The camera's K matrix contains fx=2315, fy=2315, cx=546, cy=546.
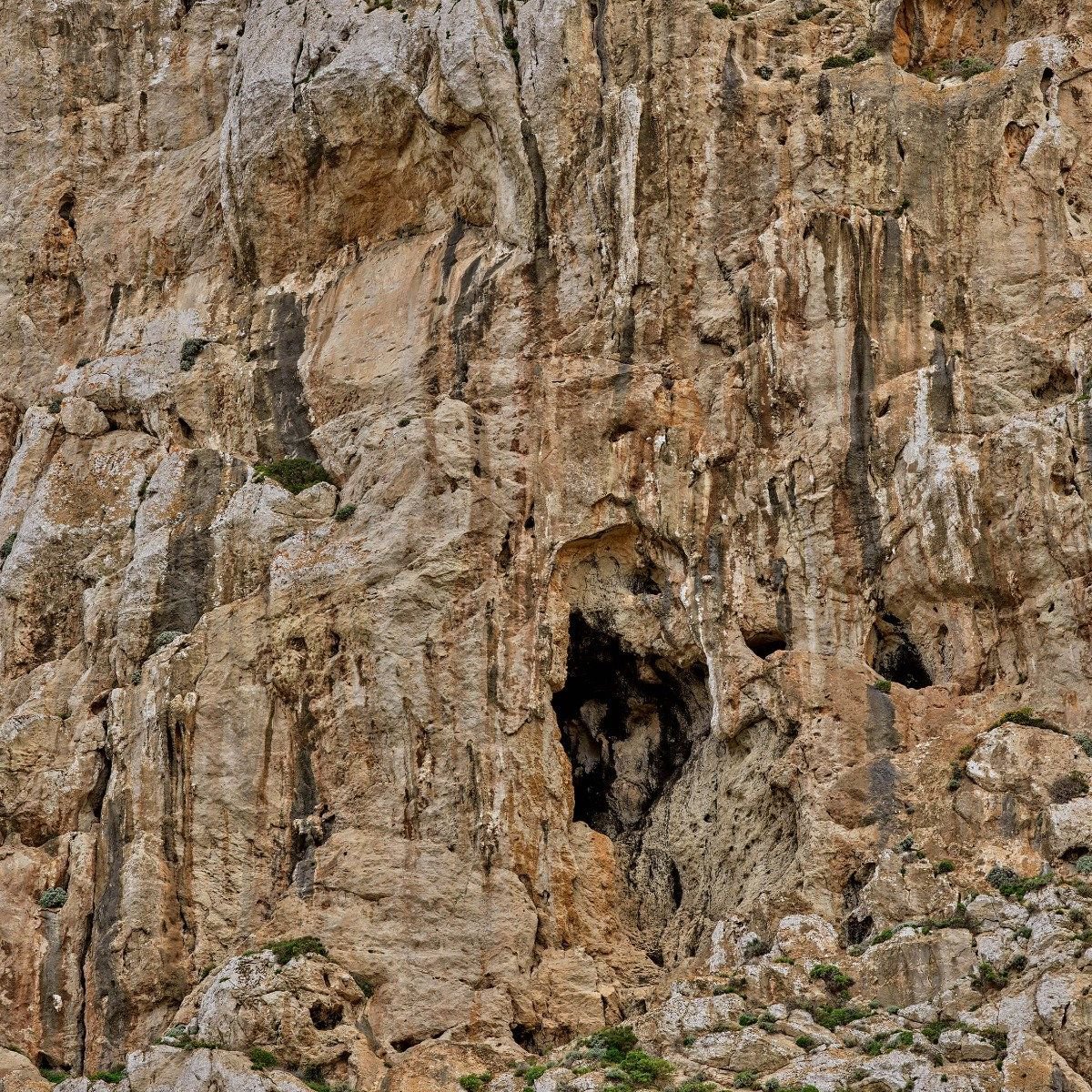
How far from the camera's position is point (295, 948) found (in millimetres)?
48156

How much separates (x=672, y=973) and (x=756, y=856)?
3279 mm

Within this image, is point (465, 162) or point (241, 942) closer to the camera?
point (241, 942)

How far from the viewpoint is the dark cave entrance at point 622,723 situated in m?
52.8

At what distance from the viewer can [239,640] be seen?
52.6m

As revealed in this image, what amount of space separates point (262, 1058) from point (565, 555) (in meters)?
13.6

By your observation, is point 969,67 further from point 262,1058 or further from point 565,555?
point 262,1058

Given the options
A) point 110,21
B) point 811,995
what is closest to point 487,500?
point 811,995

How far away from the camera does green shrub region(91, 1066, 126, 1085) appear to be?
4656 cm

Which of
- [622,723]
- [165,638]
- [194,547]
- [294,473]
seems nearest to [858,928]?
[622,723]

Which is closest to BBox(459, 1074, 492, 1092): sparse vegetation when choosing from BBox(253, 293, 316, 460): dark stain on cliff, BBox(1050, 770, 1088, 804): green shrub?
BBox(1050, 770, 1088, 804): green shrub

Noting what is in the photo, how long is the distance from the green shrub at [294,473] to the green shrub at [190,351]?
15.1 ft

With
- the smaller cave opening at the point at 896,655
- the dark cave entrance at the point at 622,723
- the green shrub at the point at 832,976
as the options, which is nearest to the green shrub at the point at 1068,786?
the smaller cave opening at the point at 896,655

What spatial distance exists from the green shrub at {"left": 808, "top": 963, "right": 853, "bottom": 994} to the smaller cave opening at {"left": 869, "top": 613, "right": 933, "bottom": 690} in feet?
26.4

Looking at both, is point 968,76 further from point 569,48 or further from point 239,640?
point 239,640
